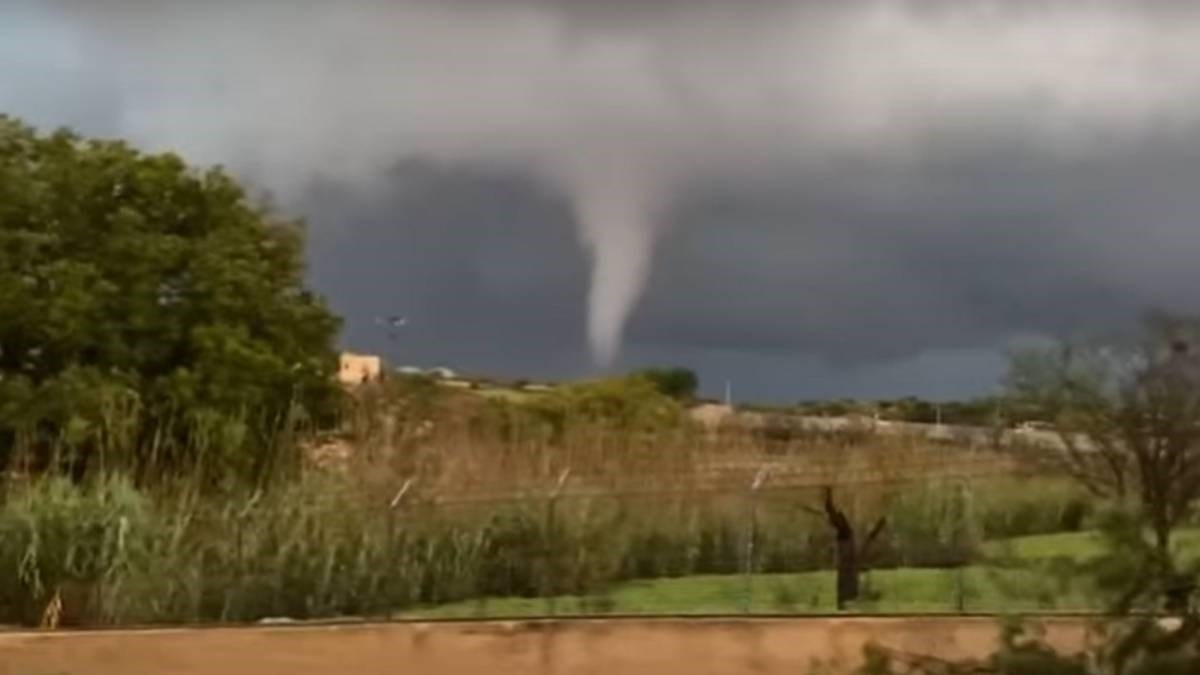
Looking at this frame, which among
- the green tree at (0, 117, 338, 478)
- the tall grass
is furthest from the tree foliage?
the green tree at (0, 117, 338, 478)

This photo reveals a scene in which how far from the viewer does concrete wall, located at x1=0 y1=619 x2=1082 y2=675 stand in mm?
18797

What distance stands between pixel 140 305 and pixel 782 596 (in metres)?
10.6

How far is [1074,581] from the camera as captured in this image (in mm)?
10289

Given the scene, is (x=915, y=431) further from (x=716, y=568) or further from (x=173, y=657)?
(x=173, y=657)

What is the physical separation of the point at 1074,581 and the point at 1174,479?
805 centimetres

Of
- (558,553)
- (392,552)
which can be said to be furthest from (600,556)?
(392,552)

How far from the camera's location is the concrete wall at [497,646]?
18.8 meters

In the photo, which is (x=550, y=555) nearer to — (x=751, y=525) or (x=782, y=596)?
(x=782, y=596)

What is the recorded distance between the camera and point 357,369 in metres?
36.0

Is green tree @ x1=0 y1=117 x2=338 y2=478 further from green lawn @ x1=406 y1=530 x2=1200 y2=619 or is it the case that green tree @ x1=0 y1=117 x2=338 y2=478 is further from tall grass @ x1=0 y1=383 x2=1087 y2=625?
green lawn @ x1=406 y1=530 x2=1200 y2=619

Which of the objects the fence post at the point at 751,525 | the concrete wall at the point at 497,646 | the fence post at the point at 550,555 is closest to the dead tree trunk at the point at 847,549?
the fence post at the point at 751,525

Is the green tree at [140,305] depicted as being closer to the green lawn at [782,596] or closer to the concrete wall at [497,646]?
the green lawn at [782,596]

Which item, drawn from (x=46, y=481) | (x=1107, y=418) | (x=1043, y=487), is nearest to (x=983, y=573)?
(x=1107, y=418)

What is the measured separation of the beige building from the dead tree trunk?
956 centimetres
